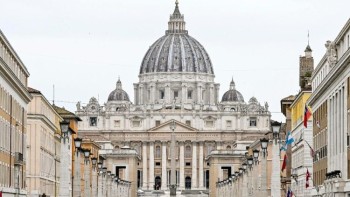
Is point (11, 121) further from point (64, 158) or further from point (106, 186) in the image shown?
point (106, 186)

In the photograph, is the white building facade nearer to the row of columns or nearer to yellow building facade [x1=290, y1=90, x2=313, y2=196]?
yellow building facade [x1=290, y1=90, x2=313, y2=196]

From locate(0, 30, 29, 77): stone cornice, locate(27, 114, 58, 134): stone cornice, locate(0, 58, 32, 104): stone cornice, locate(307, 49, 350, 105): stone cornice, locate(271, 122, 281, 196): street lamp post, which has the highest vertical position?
locate(0, 30, 29, 77): stone cornice

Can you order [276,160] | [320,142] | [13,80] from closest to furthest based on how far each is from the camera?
[276,160] → [13,80] → [320,142]

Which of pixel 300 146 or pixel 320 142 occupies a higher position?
pixel 300 146

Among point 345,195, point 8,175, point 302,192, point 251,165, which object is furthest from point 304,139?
point 345,195

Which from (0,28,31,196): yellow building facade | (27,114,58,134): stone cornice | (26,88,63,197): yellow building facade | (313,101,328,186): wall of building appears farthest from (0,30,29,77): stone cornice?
(313,101,328,186): wall of building

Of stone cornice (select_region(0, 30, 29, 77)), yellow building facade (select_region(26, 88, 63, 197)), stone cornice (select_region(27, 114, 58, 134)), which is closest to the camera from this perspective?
stone cornice (select_region(0, 30, 29, 77))

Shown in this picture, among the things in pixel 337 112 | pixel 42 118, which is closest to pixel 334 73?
pixel 337 112

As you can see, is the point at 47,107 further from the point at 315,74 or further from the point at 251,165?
the point at 315,74

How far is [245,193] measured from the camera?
346ft

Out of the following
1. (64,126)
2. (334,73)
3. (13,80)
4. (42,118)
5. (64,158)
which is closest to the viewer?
(334,73)

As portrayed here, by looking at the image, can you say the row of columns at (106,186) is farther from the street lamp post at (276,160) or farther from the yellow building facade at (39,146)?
the street lamp post at (276,160)

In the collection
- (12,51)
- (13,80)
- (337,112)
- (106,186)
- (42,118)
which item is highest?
(12,51)

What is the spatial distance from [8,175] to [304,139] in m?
20.6
